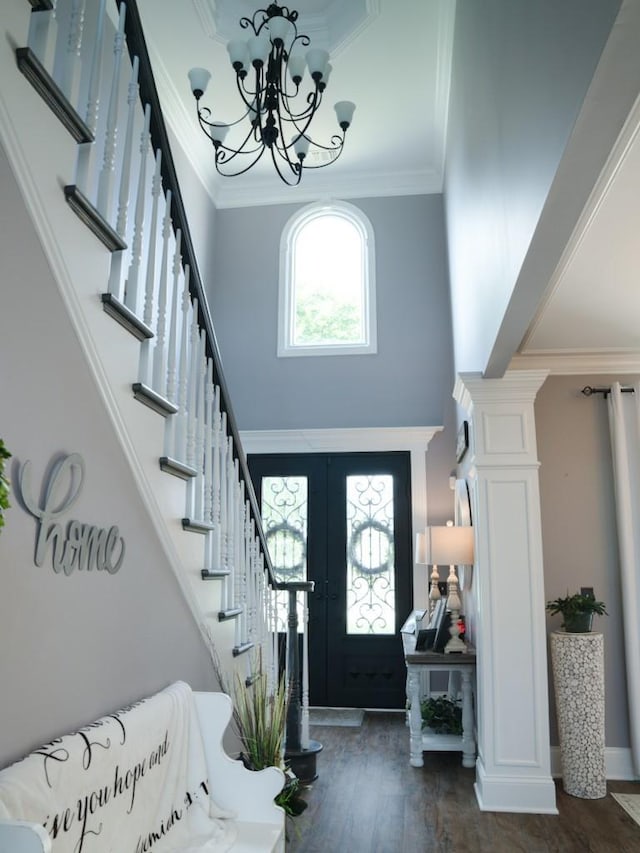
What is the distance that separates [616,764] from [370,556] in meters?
2.49

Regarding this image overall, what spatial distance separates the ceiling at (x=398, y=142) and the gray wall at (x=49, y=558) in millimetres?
1656

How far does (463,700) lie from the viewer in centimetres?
428

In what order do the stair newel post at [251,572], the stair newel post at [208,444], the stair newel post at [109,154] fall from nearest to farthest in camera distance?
the stair newel post at [109,154] → the stair newel post at [208,444] → the stair newel post at [251,572]

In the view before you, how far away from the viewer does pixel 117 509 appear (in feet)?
6.85

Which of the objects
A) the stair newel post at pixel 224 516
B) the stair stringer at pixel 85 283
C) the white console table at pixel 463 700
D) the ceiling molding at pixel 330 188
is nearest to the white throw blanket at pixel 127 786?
the stair stringer at pixel 85 283

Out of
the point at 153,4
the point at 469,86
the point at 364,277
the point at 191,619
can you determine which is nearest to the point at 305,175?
the point at 364,277

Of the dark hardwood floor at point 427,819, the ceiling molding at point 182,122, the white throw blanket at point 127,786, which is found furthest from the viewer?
the ceiling molding at point 182,122

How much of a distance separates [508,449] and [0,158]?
3109mm

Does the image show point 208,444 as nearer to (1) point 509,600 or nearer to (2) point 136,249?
(2) point 136,249

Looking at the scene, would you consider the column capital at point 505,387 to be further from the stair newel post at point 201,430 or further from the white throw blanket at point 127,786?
the white throw blanket at point 127,786

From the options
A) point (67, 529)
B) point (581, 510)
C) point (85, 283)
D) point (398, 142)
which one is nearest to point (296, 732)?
point (581, 510)

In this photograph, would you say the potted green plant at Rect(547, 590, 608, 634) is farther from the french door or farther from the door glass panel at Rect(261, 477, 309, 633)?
the door glass panel at Rect(261, 477, 309, 633)

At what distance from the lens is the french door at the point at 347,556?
579 cm

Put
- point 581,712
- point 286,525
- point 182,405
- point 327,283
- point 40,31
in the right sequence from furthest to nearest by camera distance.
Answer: point 327,283, point 286,525, point 581,712, point 182,405, point 40,31
